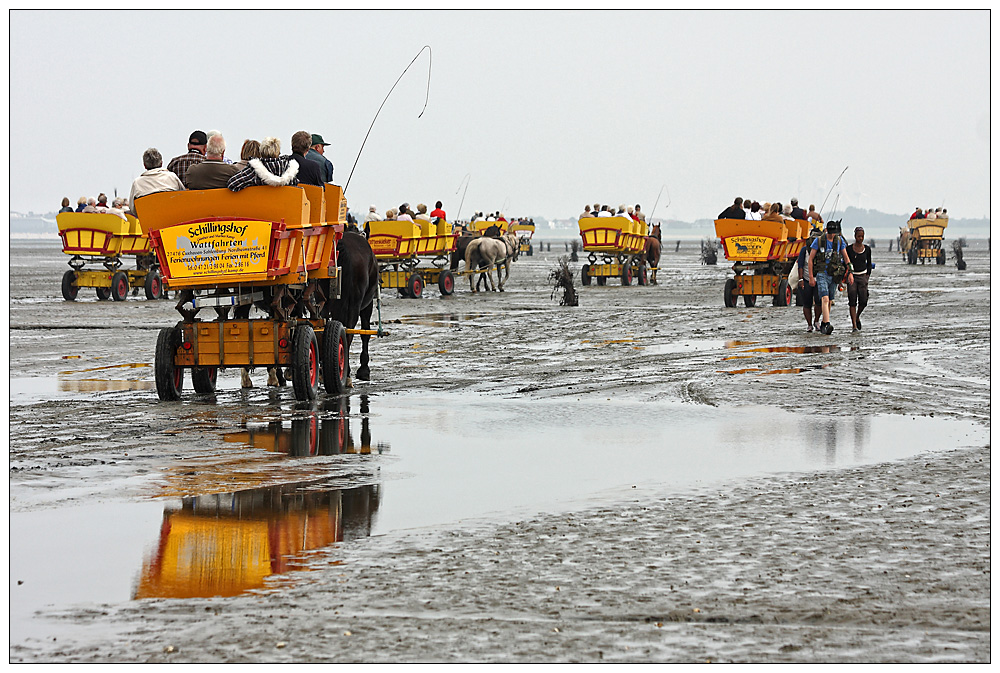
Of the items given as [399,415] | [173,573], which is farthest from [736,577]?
[399,415]

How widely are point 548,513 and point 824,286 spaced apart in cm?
1290

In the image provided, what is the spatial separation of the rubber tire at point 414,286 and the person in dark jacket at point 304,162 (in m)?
17.7

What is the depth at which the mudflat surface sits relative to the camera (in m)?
5.04

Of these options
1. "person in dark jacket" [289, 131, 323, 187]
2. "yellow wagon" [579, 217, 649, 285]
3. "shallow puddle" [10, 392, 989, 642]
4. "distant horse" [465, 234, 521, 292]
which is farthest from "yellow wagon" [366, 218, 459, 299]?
"shallow puddle" [10, 392, 989, 642]

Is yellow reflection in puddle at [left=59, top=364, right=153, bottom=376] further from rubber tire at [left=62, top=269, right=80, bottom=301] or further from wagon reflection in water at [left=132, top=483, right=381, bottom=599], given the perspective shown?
rubber tire at [left=62, top=269, right=80, bottom=301]

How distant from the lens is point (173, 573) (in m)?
5.96

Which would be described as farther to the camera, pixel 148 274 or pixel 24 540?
pixel 148 274

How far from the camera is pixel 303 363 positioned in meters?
12.0

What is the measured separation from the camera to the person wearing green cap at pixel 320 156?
1264 centimetres

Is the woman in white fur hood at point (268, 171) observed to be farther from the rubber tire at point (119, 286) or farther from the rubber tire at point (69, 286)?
the rubber tire at point (69, 286)

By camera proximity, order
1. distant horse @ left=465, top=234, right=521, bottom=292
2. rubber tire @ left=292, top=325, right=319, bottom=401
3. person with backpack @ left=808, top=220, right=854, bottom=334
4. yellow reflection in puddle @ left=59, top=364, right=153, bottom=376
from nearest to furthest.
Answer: rubber tire @ left=292, top=325, right=319, bottom=401 → yellow reflection in puddle @ left=59, top=364, right=153, bottom=376 → person with backpack @ left=808, top=220, right=854, bottom=334 → distant horse @ left=465, top=234, right=521, bottom=292

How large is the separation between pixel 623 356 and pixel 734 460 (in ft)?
23.9

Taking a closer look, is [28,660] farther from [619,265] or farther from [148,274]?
[619,265]

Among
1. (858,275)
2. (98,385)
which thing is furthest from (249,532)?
(858,275)
